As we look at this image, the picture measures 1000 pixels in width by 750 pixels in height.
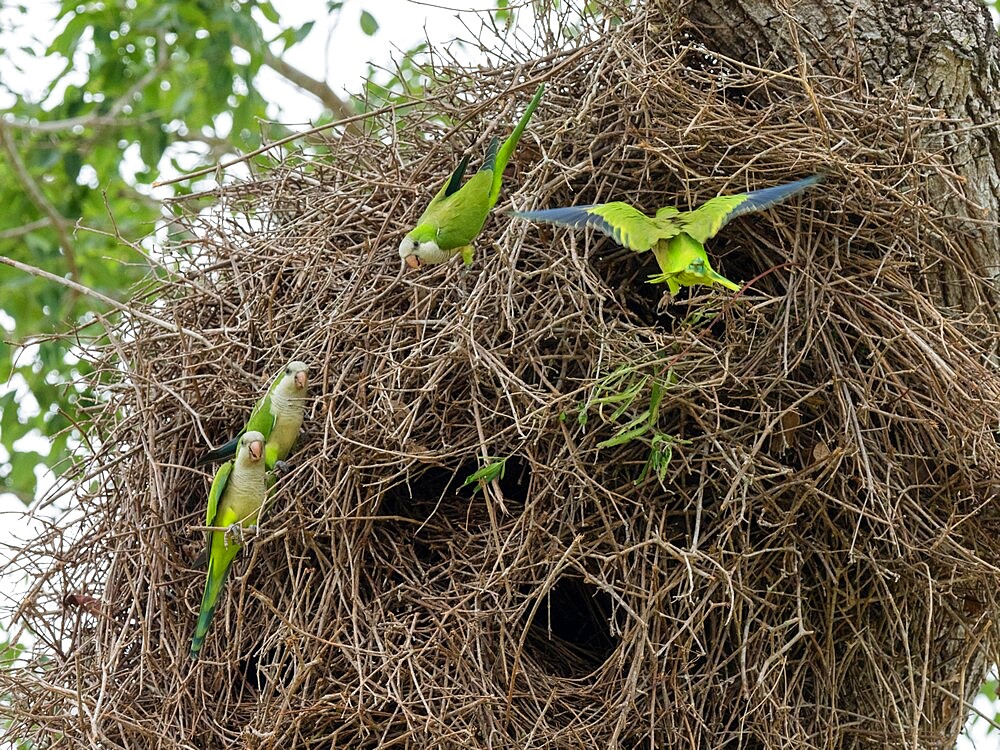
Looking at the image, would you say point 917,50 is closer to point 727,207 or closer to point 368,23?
point 727,207

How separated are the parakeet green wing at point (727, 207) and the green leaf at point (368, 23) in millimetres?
2157

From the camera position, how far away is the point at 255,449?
1.47 meters

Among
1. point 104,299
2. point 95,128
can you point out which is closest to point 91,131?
point 95,128

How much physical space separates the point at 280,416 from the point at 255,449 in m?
0.07

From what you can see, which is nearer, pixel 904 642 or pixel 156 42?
pixel 904 642

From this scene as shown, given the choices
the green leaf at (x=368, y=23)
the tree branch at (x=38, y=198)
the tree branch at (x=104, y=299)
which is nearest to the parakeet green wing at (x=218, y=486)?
the tree branch at (x=104, y=299)

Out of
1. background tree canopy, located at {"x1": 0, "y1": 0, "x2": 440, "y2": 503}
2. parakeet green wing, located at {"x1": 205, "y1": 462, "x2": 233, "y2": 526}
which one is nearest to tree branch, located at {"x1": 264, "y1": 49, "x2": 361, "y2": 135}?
background tree canopy, located at {"x1": 0, "y1": 0, "x2": 440, "y2": 503}

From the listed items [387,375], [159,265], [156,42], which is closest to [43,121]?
[156,42]

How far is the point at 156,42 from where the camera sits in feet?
11.9

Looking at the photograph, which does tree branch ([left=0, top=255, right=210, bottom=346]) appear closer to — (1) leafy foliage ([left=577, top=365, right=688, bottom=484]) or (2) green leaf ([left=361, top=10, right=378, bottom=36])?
(1) leafy foliage ([left=577, top=365, right=688, bottom=484])

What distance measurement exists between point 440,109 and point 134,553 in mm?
850

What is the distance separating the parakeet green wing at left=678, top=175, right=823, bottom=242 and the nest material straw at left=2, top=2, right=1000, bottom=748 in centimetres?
9

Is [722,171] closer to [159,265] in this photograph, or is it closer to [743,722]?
[743,722]

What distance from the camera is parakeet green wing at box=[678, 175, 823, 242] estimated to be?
56.6 inches
